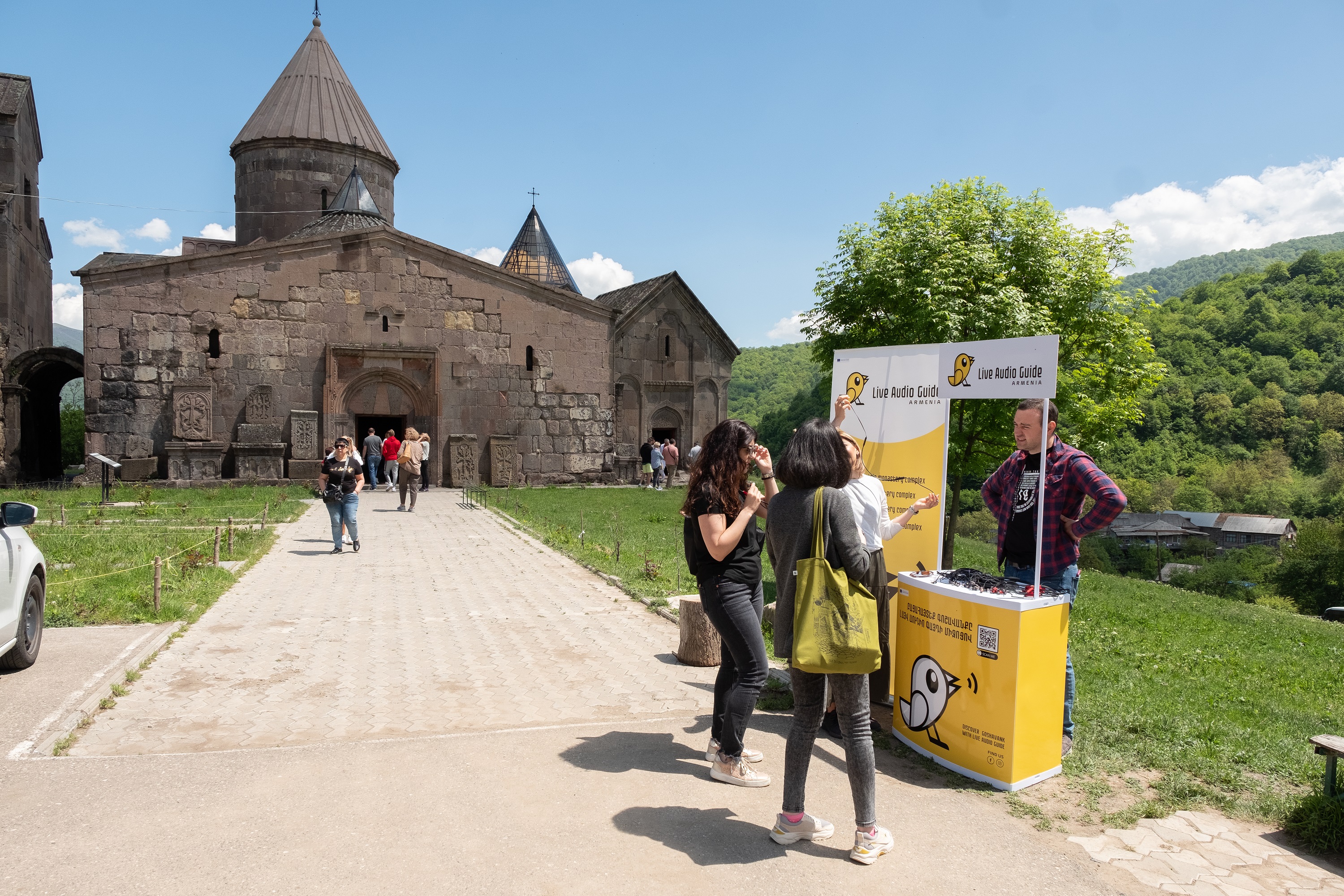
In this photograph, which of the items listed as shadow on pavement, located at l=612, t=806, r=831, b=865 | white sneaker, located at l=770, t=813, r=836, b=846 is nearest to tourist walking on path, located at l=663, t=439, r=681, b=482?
shadow on pavement, located at l=612, t=806, r=831, b=865

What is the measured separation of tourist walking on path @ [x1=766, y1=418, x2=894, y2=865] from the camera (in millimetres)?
3574

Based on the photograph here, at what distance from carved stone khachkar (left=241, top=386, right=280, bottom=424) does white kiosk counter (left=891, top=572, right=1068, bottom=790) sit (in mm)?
21164

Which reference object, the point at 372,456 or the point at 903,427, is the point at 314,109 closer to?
the point at 372,456

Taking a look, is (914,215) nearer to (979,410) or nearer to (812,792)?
(979,410)

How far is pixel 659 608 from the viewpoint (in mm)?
8641

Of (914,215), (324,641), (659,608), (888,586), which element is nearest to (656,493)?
(914,215)

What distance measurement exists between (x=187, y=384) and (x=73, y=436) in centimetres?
2037

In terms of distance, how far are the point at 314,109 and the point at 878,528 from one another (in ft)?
101

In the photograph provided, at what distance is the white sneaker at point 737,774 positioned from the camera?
14.2ft

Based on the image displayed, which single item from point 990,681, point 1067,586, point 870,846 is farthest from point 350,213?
point 870,846

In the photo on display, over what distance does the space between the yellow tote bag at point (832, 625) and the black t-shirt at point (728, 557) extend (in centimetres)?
64

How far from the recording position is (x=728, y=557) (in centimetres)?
430

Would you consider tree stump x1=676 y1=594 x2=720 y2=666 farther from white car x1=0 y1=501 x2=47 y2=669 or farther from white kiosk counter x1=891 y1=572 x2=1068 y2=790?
white car x1=0 y1=501 x2=47 y2=669

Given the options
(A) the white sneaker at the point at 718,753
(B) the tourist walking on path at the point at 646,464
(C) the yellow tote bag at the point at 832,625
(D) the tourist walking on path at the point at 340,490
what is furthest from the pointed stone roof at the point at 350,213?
(C) the yellow tote bag at the point at 832,625
